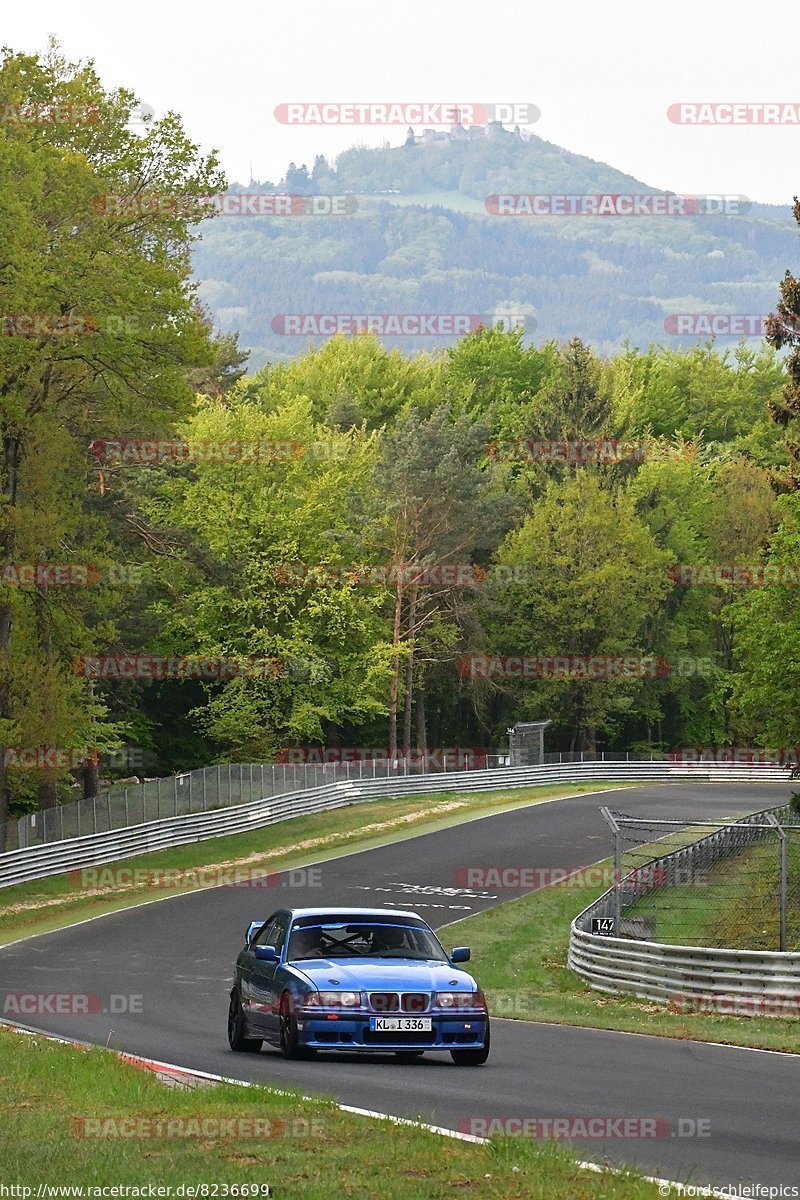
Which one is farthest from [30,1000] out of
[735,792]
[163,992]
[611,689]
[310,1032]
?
[611,689]

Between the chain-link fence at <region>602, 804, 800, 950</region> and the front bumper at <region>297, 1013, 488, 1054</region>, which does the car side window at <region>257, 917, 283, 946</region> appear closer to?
the front bumper at <region>297, 1013, 488, 1054</region>

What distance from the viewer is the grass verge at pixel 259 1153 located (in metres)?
8.40

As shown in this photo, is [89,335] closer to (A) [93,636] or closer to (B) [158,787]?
(A) [93,636]

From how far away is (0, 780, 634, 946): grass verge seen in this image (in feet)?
125

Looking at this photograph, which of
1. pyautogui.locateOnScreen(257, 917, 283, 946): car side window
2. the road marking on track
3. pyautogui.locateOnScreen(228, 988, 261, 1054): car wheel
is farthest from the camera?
pyautogui.locateOnScreen(257, 917, 283, 946): car side window

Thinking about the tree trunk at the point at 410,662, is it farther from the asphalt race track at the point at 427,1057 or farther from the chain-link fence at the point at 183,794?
the asphalt race track at the point at 427,1057

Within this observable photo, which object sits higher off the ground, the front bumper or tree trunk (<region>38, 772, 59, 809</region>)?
the front bumper

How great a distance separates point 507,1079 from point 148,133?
33828mm

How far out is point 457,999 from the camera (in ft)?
49.6

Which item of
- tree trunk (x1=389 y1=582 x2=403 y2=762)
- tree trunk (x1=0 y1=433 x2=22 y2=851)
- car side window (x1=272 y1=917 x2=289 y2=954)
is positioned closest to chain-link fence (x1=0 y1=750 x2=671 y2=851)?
tree trunk (x1=0 y1=433 x2=22 y2=851)

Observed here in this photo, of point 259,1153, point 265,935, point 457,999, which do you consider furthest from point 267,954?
point 259,1153

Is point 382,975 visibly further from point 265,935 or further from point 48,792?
point 48,792

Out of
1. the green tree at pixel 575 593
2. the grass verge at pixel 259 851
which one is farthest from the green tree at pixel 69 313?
the green tree at pixel 575 593

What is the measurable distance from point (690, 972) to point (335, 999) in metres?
8.81
